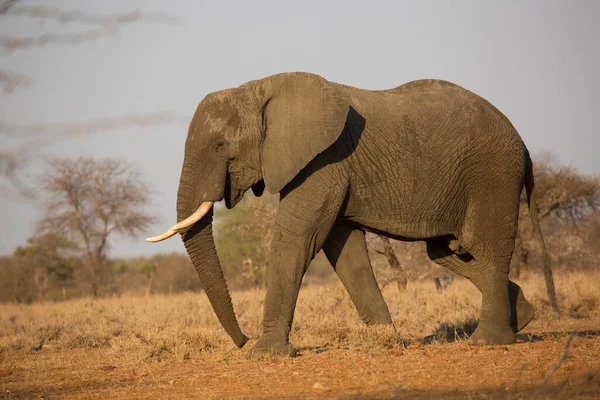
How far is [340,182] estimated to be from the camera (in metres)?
8.16

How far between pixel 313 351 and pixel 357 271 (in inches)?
39.9

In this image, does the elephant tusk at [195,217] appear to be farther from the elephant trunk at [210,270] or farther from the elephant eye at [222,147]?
the elephant eye at [222,147]

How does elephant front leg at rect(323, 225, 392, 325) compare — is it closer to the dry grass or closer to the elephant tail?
the dry grass

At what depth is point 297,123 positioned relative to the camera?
27.0 feet

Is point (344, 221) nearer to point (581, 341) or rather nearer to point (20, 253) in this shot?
A: point (581, 341)

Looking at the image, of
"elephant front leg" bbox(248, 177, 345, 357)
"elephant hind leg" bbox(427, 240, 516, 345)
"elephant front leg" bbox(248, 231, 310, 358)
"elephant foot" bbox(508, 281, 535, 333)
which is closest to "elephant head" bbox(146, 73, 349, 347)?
"elephant front leg" bbox(248, 177, 345, 357)

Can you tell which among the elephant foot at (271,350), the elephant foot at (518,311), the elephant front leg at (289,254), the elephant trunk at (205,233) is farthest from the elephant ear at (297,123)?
the elephant foot at (518,311)

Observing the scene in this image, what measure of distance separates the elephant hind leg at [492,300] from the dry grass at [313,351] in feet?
0.85

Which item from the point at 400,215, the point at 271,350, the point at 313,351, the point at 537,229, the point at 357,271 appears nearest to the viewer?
the point at 271,350

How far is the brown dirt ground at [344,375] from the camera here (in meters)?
5.64

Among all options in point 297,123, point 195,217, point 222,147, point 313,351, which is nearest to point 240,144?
point 222,147

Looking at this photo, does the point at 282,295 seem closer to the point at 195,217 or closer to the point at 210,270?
the point at 210,270

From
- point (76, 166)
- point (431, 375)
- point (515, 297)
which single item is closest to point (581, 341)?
point (515, 297)

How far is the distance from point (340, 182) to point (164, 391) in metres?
2.99
